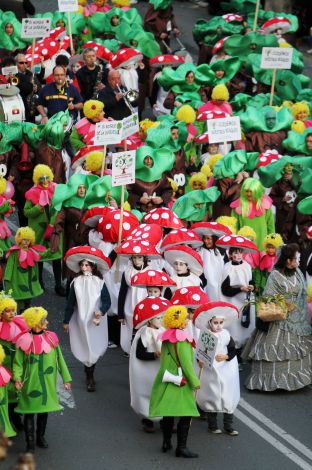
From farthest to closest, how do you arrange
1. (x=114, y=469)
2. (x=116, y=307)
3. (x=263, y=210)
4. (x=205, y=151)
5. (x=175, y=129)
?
1. (x=205, y=151)
2. (x=175, y=129)
3. (x=263, y=210)
4. (x=116, y=307)
5. (x=114, y=469)

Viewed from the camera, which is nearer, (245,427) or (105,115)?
(245,427)

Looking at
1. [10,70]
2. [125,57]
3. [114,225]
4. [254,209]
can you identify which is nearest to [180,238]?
[114,225]

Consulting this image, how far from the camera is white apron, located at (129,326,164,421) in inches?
541

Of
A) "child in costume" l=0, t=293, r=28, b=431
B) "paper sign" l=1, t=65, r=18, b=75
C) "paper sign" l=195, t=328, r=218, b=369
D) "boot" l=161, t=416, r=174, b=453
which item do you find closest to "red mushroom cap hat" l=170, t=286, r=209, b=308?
"paper sign" l=195, t=328, r=218, b=369

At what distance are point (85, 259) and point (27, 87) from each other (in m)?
6.67

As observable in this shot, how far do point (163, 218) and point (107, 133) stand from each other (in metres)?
1.81

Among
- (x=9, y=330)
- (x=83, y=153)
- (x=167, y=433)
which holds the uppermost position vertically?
(x=9, y=330)

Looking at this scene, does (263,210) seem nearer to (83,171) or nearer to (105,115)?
(83,171)

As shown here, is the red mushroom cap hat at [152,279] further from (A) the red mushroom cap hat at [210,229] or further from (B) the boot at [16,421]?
(A) the red mushroom cap hat at [210,229]

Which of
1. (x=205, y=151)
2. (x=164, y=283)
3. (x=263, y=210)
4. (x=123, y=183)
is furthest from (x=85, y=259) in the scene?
(x=205, y=151)

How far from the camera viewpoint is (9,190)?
17.9 metres

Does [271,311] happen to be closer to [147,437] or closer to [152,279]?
[152,279]

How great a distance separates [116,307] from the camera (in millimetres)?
16250

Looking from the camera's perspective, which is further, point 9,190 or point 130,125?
point 9,190
